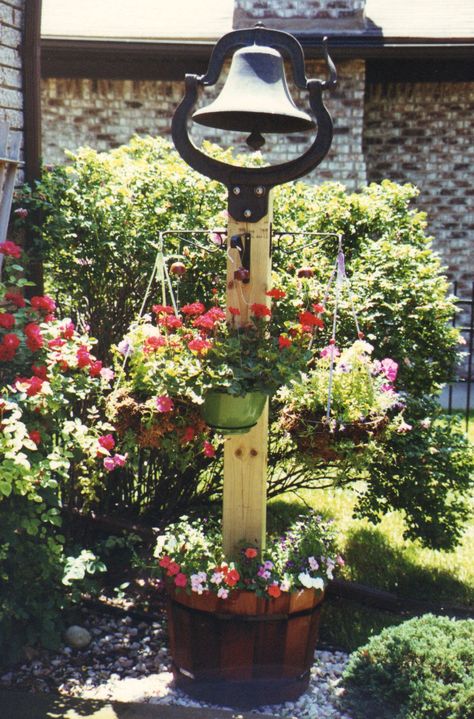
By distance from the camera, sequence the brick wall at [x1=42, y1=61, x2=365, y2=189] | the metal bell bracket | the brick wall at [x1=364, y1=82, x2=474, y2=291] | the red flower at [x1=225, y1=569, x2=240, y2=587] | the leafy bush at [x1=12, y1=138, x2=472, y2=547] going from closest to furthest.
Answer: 1. the metal bell bracket
2. the red flower at [x1=225, y1=569, x2=240, y2=587]
3. the leafy bush at [x1=12, y1=138, x2=472, y2=547]
4. the brick wall at [x1=42, y1=61, x2=365, y2=189]
5. the brick wall at [x1=364, y1=82, x2=474, y2=291]

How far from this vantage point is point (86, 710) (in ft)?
11.5

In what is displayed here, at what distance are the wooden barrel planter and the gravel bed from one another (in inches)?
3.7

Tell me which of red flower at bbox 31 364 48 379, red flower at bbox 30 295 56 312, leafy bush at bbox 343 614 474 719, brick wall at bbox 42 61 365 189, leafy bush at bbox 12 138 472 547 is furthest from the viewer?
brick wall at bbox 42 61 365 189

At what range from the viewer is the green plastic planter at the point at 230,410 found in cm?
326

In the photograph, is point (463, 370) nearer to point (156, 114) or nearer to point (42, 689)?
point (156, 114)

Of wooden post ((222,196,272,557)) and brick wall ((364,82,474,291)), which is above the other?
brick wall ((364,82,474,291))

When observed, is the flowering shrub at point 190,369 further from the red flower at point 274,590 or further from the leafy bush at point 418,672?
the leafy bush at point 418,672

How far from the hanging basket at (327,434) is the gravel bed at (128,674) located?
3.45 ft

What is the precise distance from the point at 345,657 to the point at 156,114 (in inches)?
270

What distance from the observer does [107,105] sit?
30.9ft

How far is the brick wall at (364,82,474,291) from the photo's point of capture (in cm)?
955

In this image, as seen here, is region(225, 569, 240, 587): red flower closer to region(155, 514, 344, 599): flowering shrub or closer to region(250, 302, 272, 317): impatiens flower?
region(155, 514, 344, 599): flowering shrub

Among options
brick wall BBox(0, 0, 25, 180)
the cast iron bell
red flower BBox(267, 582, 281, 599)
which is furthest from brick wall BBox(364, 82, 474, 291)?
red flower BBox(267, 582, 281, 599)

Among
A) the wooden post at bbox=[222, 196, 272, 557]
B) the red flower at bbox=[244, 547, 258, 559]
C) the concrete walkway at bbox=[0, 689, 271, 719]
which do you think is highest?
the wooden post at bbox=[222, 196, 272, 557]
